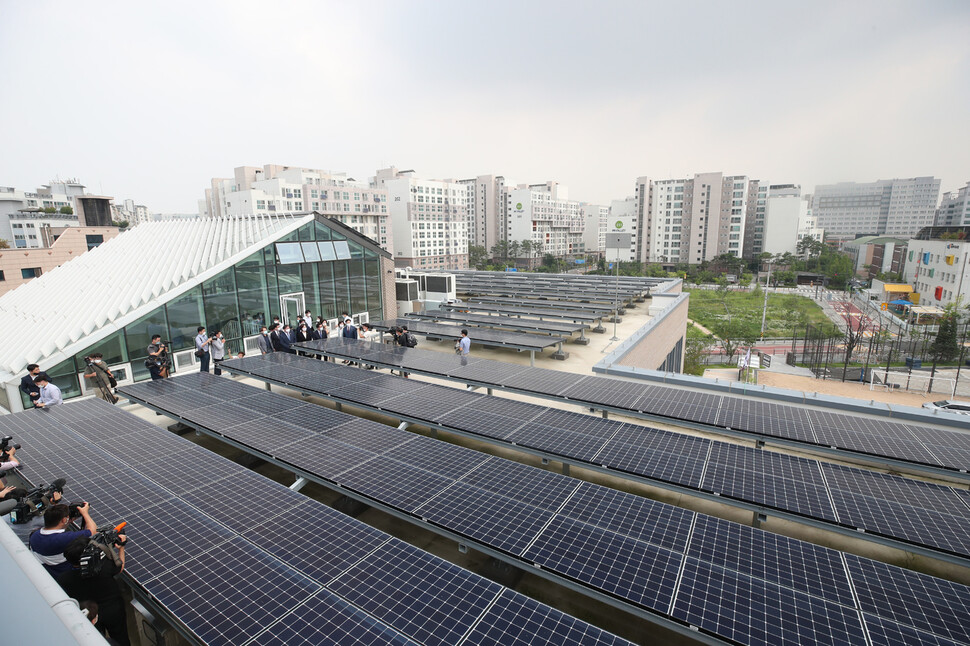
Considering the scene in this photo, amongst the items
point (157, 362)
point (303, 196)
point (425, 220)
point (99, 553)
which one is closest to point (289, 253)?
point (157, 362)

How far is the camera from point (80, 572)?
4.46 m

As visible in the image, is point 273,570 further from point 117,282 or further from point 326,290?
point 326,290

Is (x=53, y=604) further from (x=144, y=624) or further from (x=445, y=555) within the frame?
(x=445, y=555)

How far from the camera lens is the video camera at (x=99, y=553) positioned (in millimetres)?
4453

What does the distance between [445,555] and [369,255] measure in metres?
18.4

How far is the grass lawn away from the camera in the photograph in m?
62.3

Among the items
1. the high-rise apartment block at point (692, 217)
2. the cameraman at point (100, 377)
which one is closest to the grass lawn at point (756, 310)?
the high-rise apartment block at point (692, 217)

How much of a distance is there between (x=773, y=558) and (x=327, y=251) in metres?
19.6

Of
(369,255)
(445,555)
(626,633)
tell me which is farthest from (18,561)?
(369,255)

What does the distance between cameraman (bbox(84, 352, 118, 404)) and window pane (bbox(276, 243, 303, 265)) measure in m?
7.13

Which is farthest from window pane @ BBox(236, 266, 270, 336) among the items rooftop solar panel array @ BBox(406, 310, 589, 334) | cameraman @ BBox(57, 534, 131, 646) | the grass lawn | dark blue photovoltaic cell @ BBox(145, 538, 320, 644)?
the grass lawn

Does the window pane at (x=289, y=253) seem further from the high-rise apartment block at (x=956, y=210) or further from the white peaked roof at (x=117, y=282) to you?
the high-rise apartment block at (x=956, y=210)

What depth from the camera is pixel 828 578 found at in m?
4.69

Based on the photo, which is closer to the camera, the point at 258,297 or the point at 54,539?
the point at 54,539
